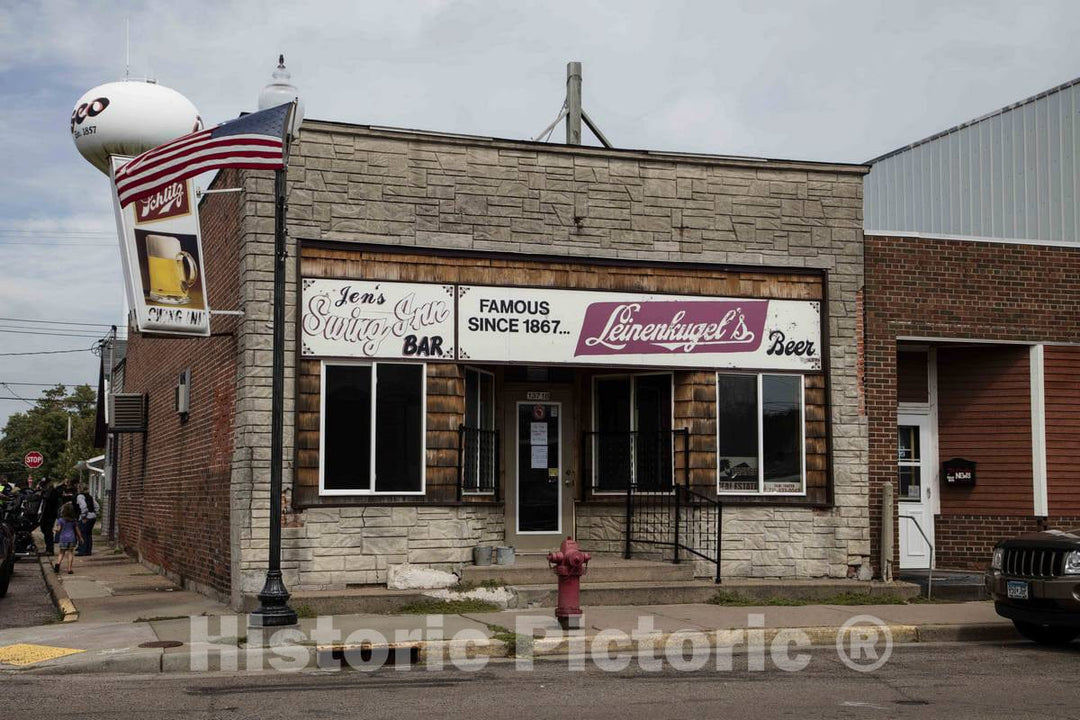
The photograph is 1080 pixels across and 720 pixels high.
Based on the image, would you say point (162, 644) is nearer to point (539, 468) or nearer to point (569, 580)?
point (569, 580)

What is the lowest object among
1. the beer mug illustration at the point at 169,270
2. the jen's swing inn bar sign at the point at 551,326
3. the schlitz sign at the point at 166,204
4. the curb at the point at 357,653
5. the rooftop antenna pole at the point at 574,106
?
the curb at the point at 357,653

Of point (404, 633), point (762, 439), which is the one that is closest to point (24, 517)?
point (404, 633)

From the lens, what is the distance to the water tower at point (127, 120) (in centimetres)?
1739

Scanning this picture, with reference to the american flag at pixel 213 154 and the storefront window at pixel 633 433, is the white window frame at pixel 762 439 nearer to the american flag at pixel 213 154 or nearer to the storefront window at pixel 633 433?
the storefront window at pixel 633 433

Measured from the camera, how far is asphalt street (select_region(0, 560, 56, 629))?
1458cm

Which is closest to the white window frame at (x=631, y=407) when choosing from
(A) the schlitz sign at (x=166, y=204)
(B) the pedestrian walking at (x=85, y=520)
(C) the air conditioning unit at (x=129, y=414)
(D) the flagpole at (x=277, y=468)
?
(D) the flagpole at (x=277, y=468)

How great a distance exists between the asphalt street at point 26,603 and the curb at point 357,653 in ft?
13.0

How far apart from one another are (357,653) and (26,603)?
848cm

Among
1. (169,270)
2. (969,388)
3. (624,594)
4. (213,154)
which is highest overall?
(213,154)

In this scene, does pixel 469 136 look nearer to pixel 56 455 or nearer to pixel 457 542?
pixel 457 542

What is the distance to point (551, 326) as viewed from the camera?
15320 mm

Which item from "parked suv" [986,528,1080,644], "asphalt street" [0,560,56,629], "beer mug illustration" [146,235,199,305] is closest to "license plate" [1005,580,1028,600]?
"parked suv" [986,528,1080,644]

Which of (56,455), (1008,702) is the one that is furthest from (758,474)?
(56,455)

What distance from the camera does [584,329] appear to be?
15422 mm
